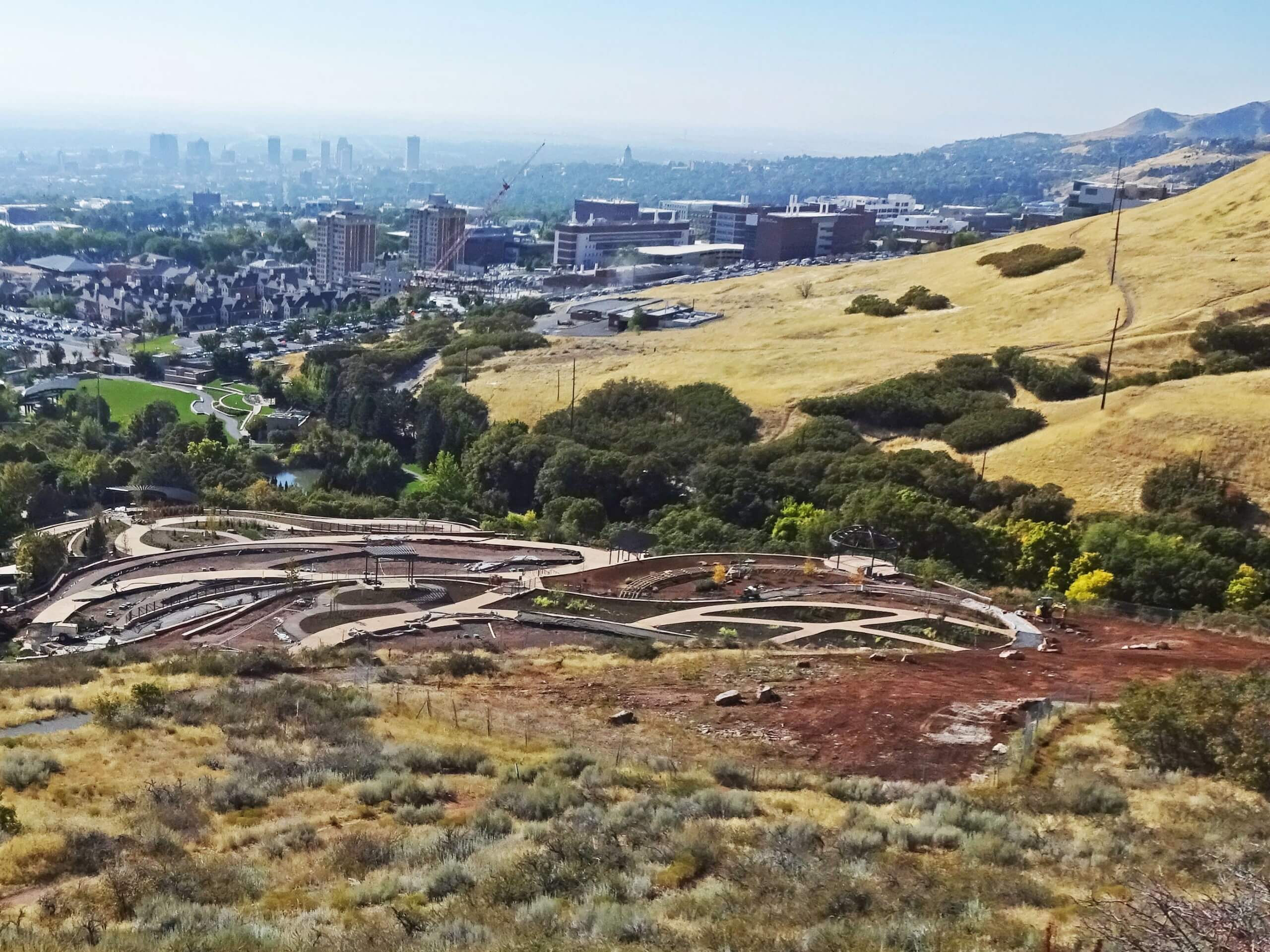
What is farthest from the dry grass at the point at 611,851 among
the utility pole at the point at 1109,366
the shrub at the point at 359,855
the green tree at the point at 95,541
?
the utility pole at the point at 1109,366

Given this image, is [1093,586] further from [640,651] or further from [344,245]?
[344,245]

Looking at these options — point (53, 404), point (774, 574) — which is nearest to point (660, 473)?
point (774, 574)

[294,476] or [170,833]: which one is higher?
[170,833]

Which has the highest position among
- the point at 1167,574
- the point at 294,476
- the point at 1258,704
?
the point at 1258,704

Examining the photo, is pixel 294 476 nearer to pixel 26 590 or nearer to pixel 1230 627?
pixel 26 590

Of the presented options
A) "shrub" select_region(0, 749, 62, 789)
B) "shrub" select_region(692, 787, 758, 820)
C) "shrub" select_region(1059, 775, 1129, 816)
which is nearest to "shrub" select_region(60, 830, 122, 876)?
"shrub" select_region(0, 749, 62, 789)

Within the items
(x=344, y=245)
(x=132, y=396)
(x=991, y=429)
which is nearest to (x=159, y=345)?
(x=132, y=396)
